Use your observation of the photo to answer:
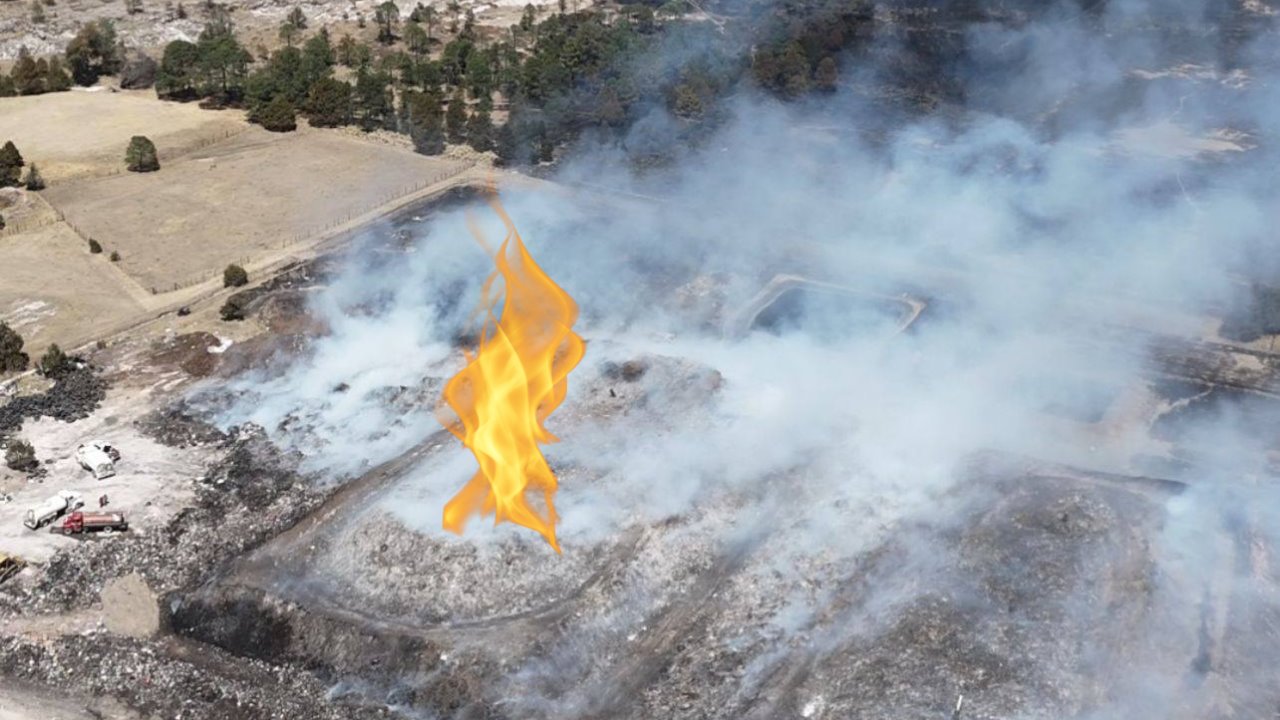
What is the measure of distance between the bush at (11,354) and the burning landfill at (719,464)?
90.4 inches

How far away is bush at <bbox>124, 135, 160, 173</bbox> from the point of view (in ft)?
194

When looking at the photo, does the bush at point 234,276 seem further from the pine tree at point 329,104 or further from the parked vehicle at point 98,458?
the pine tree at point 329,104

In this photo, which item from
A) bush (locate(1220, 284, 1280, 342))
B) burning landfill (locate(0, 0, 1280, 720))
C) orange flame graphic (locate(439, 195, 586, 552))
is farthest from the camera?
bush (locate(1220, 284, 1280, 342))

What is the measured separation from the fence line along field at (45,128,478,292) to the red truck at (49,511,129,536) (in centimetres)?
1730

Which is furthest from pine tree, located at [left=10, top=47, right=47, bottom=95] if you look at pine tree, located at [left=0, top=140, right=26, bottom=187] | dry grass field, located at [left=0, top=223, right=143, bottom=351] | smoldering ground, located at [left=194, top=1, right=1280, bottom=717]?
smoldering ground, located at [left=194, top=1, right=1280, bottom=717]

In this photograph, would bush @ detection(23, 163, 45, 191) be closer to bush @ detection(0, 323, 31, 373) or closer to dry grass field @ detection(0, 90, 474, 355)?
dry grass field @ detection(0, 90, 474, 355)

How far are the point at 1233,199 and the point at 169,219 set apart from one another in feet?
167

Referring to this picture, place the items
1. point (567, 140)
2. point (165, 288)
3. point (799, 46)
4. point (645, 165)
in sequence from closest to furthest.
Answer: point (165, 288) < point (645, 165) < point (567, 140) < point (799, 46)

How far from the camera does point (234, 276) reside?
4719cm

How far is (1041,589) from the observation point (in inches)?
1158

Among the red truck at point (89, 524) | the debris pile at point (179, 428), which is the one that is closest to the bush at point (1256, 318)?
the debris pile at point (179, 428)

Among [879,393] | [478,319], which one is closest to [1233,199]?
[879,393]

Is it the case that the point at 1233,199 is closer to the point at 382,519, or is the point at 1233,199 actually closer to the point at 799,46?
the point at 799,46

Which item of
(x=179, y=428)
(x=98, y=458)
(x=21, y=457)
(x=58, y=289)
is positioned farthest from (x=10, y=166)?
(x=98, y=458)
